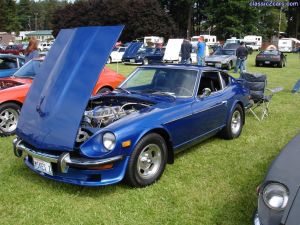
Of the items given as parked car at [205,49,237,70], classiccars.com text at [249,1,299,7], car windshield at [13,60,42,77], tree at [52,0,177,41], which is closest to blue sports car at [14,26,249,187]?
car windshield at [13,60,42,77]

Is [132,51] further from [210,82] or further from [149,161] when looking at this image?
[149,161]

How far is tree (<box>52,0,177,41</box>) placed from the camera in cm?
5478

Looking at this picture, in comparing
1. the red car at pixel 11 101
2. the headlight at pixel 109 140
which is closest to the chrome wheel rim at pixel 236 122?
the headlight at pixel 109 140

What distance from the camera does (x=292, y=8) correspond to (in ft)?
266

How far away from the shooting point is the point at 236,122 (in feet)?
21.6

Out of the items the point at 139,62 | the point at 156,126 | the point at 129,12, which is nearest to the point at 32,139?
the point at 156,126

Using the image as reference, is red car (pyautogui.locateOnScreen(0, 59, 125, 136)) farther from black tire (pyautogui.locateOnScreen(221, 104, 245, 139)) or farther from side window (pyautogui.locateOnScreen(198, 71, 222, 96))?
black tire (pyautogui.locateOnScreen(221, 104, 245, 139))

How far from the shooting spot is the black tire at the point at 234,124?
20.2ft

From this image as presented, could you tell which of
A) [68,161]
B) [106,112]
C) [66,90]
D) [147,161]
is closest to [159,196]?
[147,161]

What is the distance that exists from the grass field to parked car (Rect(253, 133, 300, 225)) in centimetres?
102

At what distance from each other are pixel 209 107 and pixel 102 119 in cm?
181

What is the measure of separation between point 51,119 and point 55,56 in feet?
3.67

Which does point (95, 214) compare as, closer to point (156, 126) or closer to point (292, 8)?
point (156, 126)

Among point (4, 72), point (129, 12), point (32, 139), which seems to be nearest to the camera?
point (32, 139)
